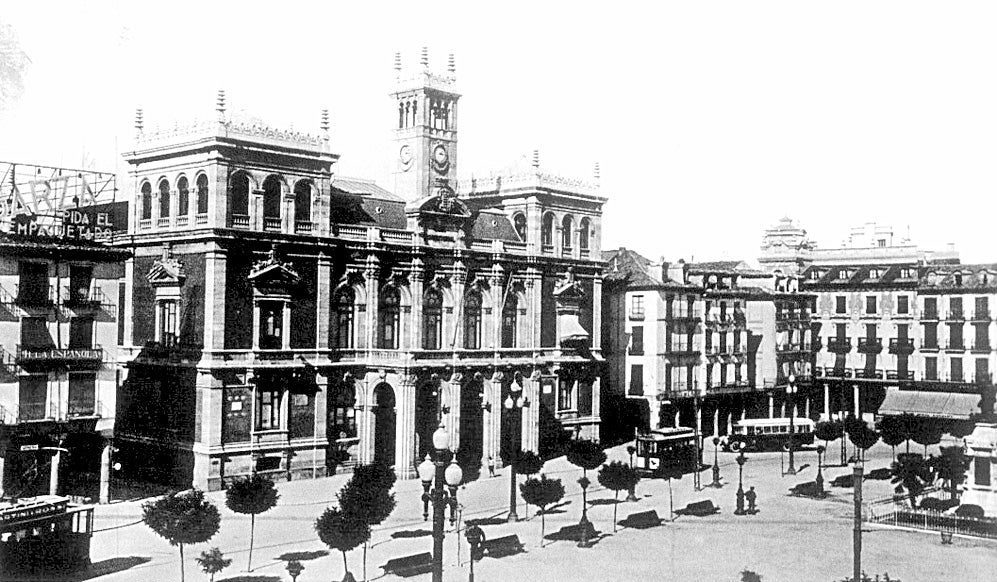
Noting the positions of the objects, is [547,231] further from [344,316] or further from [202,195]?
[202,195]

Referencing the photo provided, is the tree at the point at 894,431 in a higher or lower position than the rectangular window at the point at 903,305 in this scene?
lower

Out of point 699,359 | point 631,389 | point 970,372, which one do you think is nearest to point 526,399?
point 631,389

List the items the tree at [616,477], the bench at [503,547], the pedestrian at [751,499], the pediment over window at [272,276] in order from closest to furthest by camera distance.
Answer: the bench at [503,547] < the tree at [616,477] < the pedestrian at [751,499] < the pediment over window at [272,276]

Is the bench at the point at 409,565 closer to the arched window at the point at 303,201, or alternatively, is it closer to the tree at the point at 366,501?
the tree at the point at 366,501

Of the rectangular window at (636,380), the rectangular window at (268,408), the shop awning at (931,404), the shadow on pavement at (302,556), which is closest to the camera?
the shadow on pavement at (302,556)

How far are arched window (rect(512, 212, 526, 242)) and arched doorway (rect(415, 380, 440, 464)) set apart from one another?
1192 centimetres

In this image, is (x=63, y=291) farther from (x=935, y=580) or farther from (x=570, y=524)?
(x=935, y=580)

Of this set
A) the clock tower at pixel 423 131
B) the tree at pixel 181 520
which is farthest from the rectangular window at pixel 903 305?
the tree at pixel 181 520

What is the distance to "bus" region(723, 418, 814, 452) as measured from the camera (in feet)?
225

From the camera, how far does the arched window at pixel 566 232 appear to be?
65.6 metres

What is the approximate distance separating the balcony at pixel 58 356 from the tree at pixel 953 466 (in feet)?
113

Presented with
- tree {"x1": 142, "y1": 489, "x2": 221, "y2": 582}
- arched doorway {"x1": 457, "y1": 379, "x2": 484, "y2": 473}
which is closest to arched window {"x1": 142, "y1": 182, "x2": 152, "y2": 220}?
arched doorway {"x1": 457, "y1": 379, "x2": 484, "y2": 473}

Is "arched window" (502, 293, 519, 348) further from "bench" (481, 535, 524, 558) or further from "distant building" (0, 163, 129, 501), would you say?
"bench" (481, 535, 524, 558)

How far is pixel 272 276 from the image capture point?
165 ft
